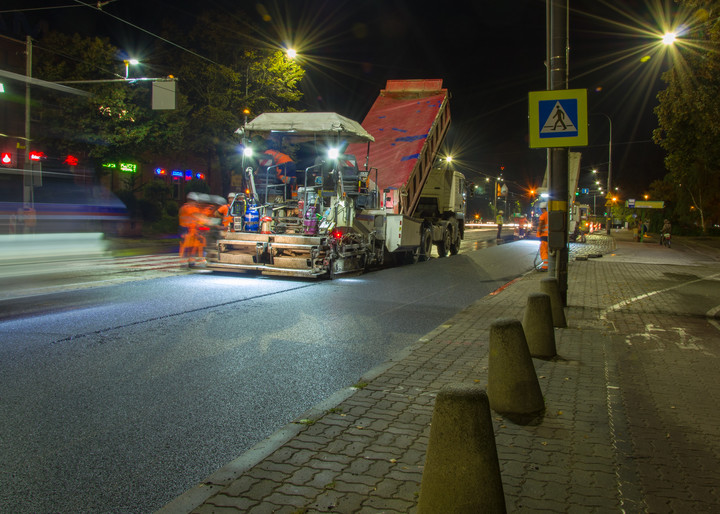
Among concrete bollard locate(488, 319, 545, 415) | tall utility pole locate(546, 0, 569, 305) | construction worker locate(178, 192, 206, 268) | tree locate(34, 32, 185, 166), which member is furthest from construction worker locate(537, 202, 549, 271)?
tree locate(34, 32, 185, 166)

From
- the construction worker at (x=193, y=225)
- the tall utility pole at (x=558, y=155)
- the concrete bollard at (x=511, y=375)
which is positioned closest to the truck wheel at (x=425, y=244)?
the construction worker at (x=193, y=225)

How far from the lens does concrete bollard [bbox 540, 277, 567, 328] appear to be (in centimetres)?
838

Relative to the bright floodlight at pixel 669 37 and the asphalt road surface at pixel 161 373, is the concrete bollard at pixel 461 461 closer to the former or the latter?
the asphalt road surface at pixel 161 373

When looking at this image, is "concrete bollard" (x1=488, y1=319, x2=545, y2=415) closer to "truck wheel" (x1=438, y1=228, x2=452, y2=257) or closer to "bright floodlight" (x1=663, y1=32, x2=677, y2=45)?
"bright floodlight" (x1=663, y1=32, x2=677, y2=45)

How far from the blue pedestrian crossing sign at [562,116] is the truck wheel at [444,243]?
12961mm

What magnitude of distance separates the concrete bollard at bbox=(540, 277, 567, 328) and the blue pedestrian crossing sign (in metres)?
2.14

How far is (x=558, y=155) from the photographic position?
9555mm

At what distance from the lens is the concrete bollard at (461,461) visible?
8.71 feet

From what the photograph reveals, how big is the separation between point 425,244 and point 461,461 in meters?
17.5

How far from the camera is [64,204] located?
16234mm

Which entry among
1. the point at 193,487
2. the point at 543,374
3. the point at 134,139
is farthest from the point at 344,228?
the point at 134,139

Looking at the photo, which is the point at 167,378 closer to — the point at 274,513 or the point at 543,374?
the point at 274,513

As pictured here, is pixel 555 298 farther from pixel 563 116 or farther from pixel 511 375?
pixel 511 375

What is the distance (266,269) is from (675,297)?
8.94 metres
